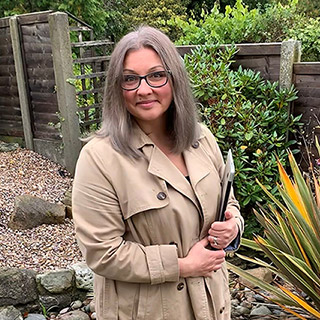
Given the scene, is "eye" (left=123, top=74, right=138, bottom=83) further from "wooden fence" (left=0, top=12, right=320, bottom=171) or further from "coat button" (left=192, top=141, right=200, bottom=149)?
"wooden fence" (left=0, top=12, right=320, bottom=171)

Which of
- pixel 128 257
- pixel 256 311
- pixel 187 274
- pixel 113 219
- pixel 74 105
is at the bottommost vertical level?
pixel 256 311

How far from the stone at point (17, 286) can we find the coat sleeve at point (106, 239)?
191 cm

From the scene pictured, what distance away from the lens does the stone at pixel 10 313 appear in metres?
3.14

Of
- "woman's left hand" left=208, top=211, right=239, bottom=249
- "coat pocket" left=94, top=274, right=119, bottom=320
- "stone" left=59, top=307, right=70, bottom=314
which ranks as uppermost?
"woman's left hand" left=208, top=211, right=239, bottom=249

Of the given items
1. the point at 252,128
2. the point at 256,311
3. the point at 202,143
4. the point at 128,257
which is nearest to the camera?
the point at 128,257

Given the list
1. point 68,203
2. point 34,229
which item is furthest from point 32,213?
point 68,203

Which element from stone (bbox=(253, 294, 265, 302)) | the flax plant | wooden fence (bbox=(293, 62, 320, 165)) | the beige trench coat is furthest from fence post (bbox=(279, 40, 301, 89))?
the beige trench coat

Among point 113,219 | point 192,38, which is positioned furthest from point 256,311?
point 192,38

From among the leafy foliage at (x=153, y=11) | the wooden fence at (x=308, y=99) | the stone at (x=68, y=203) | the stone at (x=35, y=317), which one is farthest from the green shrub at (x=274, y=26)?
the leafy foliage at (x=153, y=11)

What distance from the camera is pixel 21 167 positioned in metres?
5.91

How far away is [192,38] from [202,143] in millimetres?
3448

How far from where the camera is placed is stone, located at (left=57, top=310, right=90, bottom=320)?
3.27m

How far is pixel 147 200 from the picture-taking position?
1.57 metres

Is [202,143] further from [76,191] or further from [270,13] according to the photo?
[270,13]
